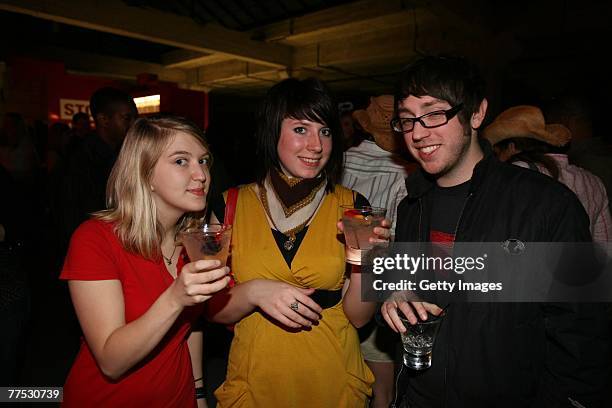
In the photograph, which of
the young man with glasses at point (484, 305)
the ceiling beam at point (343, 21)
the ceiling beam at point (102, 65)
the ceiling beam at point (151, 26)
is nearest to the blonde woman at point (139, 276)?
the young man with glasses at point (484, 305)

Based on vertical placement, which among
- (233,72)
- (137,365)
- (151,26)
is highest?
(233,72)

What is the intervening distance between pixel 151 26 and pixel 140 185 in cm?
620

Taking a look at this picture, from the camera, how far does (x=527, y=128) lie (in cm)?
272

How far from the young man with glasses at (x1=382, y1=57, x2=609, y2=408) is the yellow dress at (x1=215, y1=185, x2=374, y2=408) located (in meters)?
0.27

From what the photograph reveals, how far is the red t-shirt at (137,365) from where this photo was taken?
5.16 feet

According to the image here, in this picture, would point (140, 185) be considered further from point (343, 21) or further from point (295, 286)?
point (343, 21)

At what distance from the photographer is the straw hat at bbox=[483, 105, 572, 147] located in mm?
2686

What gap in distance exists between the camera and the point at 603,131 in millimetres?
3932

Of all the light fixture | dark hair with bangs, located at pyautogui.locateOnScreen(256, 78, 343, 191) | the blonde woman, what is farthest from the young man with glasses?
the light fixture

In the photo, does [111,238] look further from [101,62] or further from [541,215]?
[101,62]

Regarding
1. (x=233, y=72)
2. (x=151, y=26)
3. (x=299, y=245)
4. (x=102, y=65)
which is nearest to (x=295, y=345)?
(x=299, y=245)

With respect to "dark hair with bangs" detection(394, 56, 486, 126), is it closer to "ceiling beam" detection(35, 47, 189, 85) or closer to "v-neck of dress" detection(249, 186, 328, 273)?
"v-neck of dress" detection(249, 186, 328, 273)

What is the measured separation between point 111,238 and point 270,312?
717mm

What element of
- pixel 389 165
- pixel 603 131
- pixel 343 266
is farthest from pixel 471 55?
pixel 343 266
